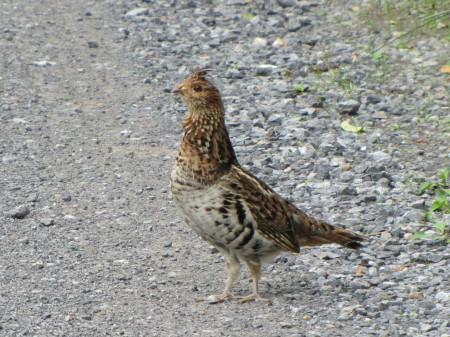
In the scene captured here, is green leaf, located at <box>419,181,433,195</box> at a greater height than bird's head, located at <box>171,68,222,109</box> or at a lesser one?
lesser

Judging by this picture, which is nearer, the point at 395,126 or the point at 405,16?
the point at 395,126

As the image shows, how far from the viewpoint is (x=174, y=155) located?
8188 mm

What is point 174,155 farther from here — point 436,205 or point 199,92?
point 436,205

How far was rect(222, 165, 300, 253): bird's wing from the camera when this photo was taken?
221 inches

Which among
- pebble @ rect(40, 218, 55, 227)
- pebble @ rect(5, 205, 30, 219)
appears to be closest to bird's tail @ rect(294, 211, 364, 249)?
pebble @ rect(40, 218, 55, 227)

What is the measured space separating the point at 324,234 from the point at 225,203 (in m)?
0.86

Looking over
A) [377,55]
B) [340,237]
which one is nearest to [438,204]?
[340,237]

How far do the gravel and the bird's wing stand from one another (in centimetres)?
40

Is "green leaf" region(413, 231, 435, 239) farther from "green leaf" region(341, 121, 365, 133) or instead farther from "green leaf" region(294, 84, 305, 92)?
"green leaf" region(294, 84, 305, 92)

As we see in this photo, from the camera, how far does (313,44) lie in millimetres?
10828

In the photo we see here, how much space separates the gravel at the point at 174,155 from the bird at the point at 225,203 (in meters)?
0.32

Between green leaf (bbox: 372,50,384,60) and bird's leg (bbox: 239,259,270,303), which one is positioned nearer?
bird's leg (bbox: 239,259,270,303)

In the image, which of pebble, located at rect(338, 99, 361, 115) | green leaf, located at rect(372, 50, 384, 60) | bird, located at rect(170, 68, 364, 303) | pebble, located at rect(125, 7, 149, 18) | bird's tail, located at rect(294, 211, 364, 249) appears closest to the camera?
bird, located at rect(170, 68, 364, 303)

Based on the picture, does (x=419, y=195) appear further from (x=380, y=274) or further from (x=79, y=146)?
(x=79, y=146)
